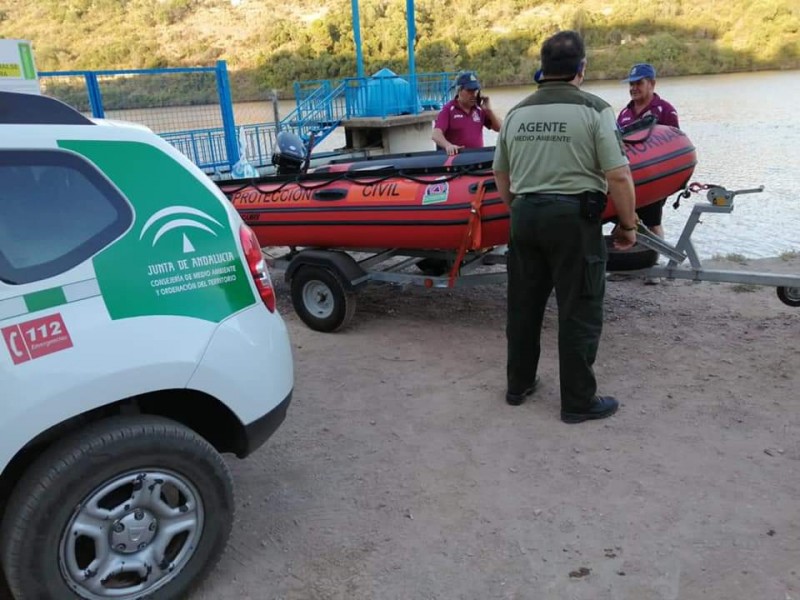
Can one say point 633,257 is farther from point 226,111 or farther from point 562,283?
point 226,111

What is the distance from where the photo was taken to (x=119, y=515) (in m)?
2.26

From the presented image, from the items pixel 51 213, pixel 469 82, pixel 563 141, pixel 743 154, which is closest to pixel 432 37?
pixel 743 154

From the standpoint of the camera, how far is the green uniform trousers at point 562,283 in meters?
3.42

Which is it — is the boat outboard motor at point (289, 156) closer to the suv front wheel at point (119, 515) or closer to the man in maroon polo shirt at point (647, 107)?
the man in maroon polo shirt at point (647, 107)

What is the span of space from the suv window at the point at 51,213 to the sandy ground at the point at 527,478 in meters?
1.32

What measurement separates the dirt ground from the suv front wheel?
11.9 inches

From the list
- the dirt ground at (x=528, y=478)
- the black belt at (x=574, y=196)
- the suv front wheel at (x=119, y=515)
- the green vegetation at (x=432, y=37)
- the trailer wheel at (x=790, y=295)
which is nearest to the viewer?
the suv front wheel at (x=119, y=515)

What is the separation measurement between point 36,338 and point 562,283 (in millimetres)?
2406

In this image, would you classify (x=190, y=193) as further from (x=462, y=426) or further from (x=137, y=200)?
(x=462, y=426)

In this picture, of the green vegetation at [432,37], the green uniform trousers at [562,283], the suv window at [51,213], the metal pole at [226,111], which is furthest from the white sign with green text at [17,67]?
the green vegetation at [432,37]

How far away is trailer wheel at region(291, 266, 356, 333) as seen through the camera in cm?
524

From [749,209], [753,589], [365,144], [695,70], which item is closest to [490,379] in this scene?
[753,589]

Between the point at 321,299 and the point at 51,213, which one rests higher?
the point at 51,213

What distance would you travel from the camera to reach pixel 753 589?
2475 mm
